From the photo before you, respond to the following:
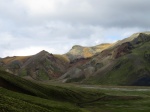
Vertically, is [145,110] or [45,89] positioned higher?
[45,89]

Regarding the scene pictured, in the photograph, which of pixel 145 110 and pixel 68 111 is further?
pixel 145 110

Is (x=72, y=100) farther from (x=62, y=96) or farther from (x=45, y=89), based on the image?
(x=45, y=89)

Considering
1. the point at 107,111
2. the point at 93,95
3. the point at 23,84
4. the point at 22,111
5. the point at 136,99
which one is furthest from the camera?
the point at 93,95

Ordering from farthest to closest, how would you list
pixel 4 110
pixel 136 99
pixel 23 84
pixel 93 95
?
pixel 93 95
pixel 136 99
pixel 23 84
pixel 4 110

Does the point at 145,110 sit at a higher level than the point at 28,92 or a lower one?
lower

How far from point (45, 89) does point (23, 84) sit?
1571 cm

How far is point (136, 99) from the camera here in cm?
16688

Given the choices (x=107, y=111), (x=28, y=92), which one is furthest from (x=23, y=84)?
(x=107, y=111)

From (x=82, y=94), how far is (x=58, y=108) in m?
75.4

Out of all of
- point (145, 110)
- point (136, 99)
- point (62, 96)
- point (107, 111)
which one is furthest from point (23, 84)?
point (136, 99)

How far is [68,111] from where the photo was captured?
315 ft

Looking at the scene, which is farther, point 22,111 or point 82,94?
point 82,94

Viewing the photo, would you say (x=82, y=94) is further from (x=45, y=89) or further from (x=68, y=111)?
(x=68, y=111)

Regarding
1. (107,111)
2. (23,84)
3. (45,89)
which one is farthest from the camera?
(45,89)
